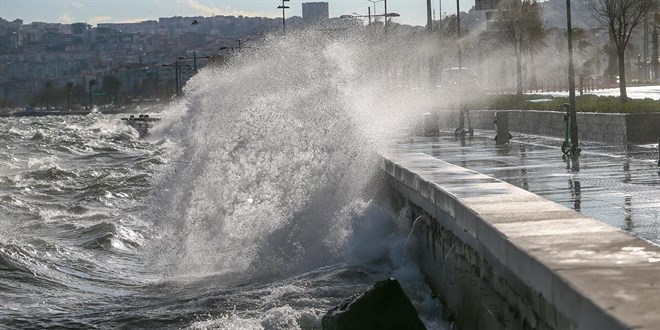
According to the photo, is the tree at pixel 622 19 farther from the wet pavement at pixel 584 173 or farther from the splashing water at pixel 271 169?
the splashing water at pixel 271 169

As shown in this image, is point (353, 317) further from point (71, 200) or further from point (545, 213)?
point (71, 200)

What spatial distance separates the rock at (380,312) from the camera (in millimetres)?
10133

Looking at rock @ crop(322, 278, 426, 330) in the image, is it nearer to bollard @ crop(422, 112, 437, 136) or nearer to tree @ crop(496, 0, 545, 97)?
bollard @ crop(422, 112, 437, 136)

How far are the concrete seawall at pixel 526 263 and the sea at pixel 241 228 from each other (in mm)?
819

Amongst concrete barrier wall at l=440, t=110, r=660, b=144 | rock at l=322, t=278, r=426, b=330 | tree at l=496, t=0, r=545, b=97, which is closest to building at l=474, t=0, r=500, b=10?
tree at l=496, t=0, r=545, b=97

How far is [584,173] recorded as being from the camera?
17.6 meters

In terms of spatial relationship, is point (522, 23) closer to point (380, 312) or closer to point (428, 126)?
point (428, 126)

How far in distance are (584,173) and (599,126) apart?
9.43m

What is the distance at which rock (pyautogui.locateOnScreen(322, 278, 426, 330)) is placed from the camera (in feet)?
33.2

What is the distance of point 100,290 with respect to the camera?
53.9 ft

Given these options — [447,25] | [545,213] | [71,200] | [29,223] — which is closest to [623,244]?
[545,213]

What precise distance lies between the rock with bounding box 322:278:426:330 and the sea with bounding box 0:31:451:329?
1.35 meters

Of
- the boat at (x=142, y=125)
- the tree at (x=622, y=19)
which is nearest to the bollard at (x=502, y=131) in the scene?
the tree at (x=622, y=19)

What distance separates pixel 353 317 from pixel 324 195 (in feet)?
27.7
